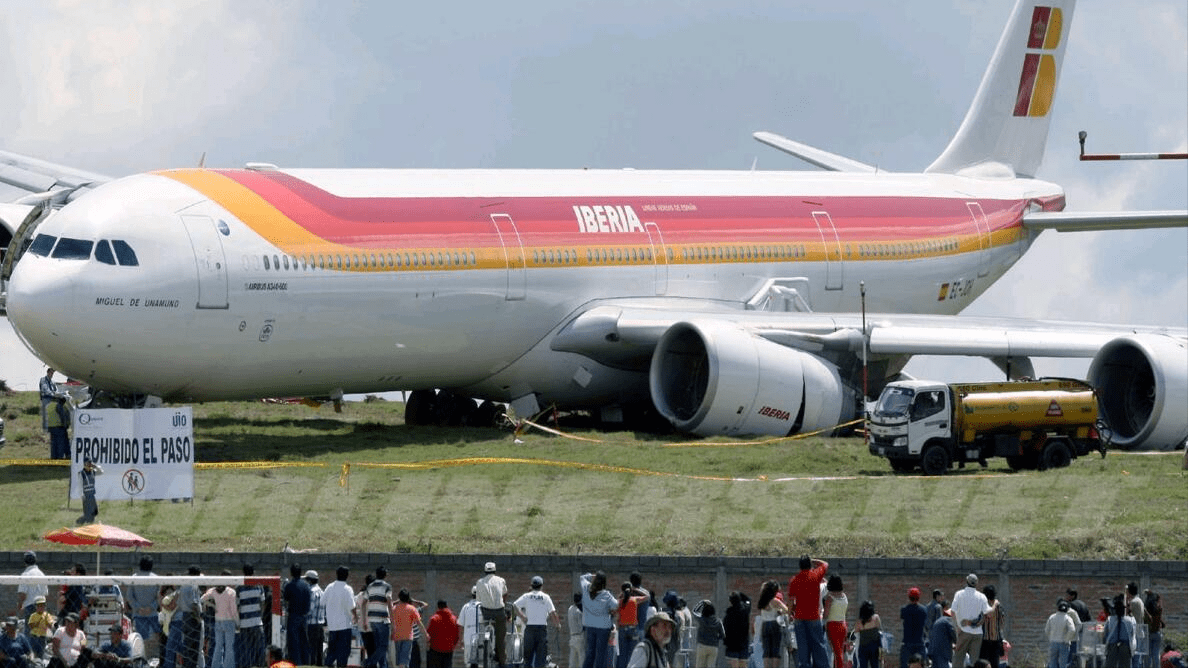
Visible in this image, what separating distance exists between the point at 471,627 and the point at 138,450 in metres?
8.04

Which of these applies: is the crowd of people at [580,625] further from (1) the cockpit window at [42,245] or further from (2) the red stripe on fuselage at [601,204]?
(2) the red stripe on fuselage at [601,204]

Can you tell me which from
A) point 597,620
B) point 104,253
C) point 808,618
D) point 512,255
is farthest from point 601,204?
point 808,618

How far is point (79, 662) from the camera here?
62.8 ft

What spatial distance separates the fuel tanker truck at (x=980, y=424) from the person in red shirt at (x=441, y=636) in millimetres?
13293

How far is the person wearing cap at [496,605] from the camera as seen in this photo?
23469 mm

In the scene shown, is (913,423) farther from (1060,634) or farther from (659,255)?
(1060,634)

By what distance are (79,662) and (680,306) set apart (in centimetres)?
2407

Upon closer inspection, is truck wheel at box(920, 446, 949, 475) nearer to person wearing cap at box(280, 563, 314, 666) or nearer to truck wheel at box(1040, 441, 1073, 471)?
truck wheel at box(1040, 441, 1073, 471)

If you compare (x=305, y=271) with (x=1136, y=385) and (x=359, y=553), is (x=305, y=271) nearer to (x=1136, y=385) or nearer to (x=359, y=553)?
(x=359, y=553)

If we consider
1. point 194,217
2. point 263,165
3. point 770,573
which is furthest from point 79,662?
point 263,165

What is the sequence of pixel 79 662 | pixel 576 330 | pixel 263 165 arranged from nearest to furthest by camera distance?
1. pixel 79 662
2. pixel 263 165
3. pixel 576 330

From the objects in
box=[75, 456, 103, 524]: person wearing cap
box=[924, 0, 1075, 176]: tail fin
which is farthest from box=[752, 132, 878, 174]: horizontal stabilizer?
box=[75, 456, 103, 524]: person wearing cap

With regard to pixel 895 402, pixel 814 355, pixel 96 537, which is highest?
pixel 814 355

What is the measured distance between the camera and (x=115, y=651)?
20.3 meters
